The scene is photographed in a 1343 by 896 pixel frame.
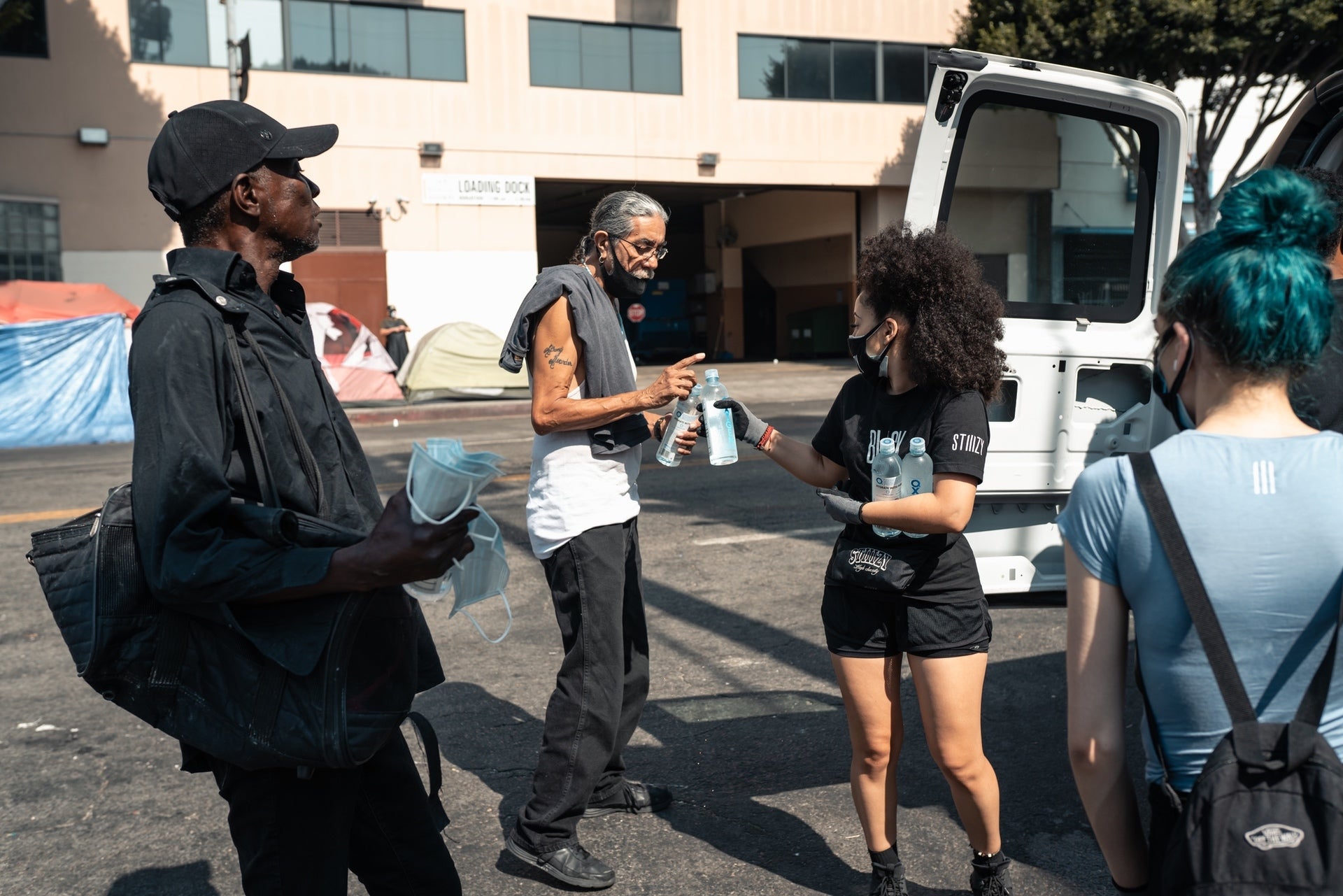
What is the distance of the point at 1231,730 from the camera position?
163 cm

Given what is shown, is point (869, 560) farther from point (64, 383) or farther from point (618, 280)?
point (64, 383)

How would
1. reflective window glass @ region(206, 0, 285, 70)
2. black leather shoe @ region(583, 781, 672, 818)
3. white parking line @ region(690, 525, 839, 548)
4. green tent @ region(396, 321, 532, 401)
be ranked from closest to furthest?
black leather shoe @ region(583, 781, 672, 818), white parking line @ region(690, 525, 839, 548), green tent @ region(396, 321, 532, 401), reflective window glass @ region(206, 0, 285, 70)

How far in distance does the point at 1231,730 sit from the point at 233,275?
5.77 feet

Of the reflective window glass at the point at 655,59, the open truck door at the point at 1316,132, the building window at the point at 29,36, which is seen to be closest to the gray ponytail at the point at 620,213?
the open truck door at the point at 1316,132

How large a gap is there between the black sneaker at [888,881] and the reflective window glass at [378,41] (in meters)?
23.2

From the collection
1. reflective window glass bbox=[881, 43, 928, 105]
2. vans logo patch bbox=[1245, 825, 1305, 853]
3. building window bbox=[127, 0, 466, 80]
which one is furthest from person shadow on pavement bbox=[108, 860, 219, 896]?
reflective window glass bbox=[881, 43, 928, 105]

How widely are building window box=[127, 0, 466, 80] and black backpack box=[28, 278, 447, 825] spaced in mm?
21891

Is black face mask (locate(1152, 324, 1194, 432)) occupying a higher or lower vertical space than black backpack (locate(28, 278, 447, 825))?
higher

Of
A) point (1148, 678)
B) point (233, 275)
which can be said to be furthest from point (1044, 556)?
point (233, 275)

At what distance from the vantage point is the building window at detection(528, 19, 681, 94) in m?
25.1

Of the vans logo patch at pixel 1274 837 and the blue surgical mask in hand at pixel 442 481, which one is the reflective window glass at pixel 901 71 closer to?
the blue surgical mask in hand at pixel 442 481

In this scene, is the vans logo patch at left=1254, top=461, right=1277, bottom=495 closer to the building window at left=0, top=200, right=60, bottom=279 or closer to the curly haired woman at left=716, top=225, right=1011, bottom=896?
the curly haired woman at left=716, top=225, right=1011, bottom=896

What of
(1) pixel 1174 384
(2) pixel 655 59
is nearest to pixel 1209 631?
(1) pixel 1174 384

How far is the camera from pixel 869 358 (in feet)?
10.3
